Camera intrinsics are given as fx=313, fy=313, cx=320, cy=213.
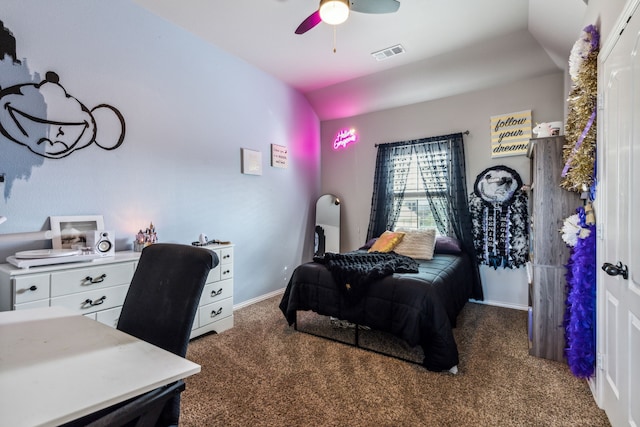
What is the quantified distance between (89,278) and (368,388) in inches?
80.2

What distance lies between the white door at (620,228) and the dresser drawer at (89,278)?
2993mm

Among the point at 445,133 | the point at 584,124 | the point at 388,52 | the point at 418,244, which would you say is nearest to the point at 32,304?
the point at 418,244

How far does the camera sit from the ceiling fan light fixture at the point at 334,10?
1.99 metres

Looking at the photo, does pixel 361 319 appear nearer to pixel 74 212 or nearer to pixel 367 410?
pixel 367 410

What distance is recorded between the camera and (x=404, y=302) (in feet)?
7.88

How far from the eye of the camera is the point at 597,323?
1.92 m

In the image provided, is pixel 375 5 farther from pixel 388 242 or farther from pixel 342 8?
pixel 388 242

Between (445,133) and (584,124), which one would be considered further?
(445,133)

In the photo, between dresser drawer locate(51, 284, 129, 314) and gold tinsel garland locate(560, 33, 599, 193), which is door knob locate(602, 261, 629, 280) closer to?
gold tinsel garland locate(560, 33, 599, 193)

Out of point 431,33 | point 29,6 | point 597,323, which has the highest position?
point 431,33

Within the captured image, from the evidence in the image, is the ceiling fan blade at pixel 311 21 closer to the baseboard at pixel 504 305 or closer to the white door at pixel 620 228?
the white door at pixel 620 228

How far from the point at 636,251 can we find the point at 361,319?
69.5 inches

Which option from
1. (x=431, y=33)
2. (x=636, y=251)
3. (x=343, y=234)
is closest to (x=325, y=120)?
(x=343, y=234)

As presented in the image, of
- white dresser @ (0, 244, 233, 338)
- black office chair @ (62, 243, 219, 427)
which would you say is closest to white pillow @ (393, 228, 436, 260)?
white dresser @ (0, 244, 233, 338)
